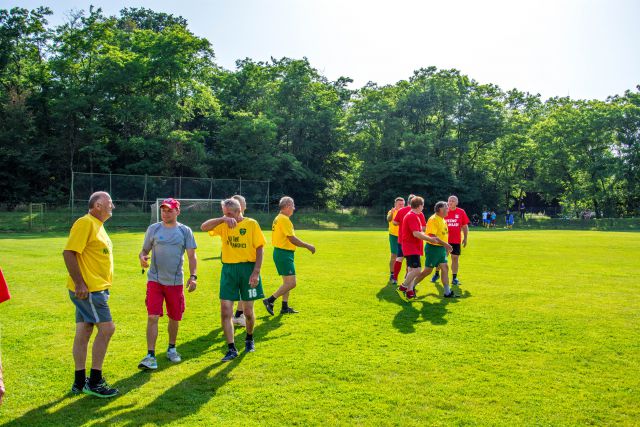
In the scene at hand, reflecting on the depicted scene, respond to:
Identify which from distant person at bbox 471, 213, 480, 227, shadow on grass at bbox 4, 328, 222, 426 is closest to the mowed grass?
shadow on grass at bbox 4, 328, 222, 426

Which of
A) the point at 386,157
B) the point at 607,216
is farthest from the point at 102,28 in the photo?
the point at 607,216

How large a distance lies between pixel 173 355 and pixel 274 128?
43.1m

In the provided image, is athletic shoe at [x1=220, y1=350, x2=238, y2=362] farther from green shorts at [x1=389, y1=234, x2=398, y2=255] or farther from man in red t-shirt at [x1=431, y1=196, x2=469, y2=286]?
man in red t-shirt at [x1=431, y1=196, x2=469, y2=286]

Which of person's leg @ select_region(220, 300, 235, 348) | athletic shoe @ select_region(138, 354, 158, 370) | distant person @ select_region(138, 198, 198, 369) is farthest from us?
person's leg @ select_region(220, 300, 235, 348)

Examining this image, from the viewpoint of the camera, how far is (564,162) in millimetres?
57094

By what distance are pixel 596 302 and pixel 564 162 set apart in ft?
176

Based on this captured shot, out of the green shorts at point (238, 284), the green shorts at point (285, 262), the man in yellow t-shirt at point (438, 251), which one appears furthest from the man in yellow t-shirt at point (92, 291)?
the man in yellow t-shirt at point (438, 251)

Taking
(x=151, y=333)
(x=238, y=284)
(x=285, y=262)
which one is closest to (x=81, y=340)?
(x=151, y=333)

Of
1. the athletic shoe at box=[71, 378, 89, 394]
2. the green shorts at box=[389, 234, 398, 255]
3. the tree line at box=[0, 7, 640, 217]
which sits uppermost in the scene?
the tree line at box=[0, 7, 640, 217]

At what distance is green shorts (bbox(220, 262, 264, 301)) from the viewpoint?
6.18m

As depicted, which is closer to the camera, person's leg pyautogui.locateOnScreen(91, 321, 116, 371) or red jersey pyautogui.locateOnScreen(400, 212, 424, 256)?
person's leg pyautogui.locateOnScreen(91, 321, 116, 371)

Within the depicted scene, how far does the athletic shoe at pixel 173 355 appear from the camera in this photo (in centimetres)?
586

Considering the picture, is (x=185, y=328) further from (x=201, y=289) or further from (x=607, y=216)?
(x=607, y=216)

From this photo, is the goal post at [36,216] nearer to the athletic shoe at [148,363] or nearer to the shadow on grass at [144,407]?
the athletic shoe at [148,363]
